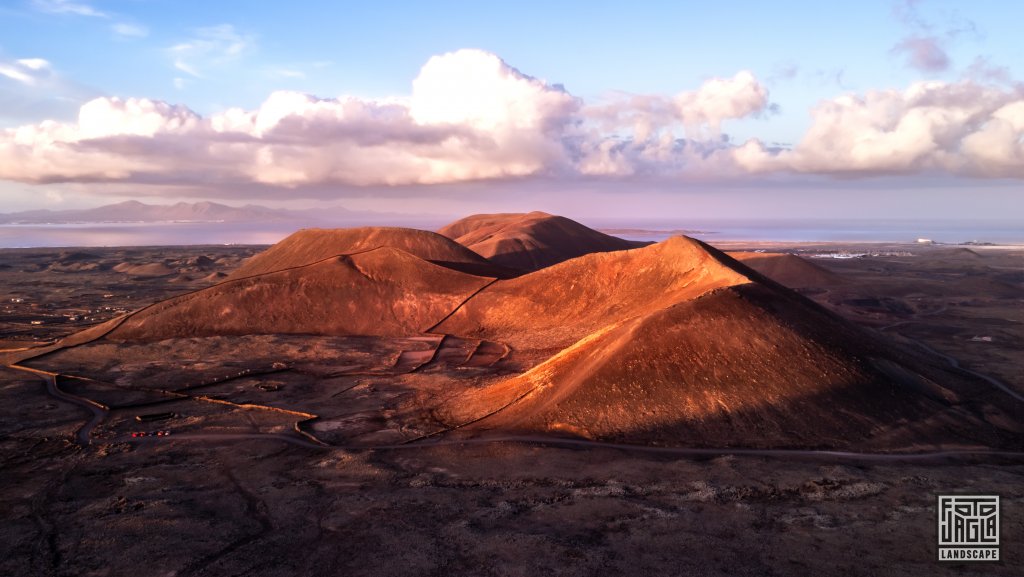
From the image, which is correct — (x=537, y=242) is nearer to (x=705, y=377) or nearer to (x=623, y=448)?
(x=705, y=377)

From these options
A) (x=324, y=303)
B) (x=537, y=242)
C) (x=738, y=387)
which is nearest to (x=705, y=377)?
(x=738, y=387)

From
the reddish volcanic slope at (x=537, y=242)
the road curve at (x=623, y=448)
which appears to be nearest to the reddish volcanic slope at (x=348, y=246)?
the reddish volcanic slope at (x=537, y=242)

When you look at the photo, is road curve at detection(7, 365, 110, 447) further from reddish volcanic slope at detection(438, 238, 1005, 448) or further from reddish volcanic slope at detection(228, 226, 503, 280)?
reddish volcanic slope at detection(228, 226, 503, 280)

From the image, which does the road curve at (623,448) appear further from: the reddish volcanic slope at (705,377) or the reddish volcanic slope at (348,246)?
the reddish volcanic slope at (348,246)

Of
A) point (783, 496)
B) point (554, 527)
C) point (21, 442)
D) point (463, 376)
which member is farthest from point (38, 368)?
point (783, 496)

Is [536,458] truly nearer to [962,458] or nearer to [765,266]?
[962,458]

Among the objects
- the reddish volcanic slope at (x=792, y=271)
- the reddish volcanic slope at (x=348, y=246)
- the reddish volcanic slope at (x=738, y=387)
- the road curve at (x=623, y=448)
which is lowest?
the road curve at (x=623, y=448)

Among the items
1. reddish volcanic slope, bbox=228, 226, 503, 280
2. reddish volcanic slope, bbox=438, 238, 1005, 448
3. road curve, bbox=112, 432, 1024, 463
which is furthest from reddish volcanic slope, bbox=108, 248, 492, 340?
road curve, bbox=112, 432, 1024, 463
